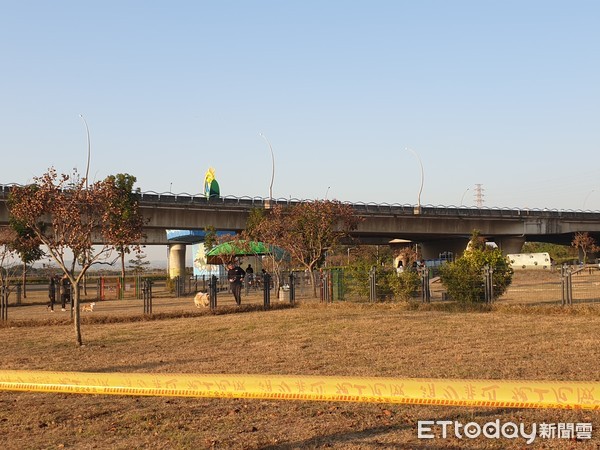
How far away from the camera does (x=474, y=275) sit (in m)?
24.5

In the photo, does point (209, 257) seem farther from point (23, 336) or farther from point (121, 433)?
point (121, 433)

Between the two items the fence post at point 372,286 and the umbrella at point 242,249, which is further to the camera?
the umbrella at point 242,249

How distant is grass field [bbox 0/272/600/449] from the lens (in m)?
7.16

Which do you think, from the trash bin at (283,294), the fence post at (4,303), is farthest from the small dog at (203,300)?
the fence post at (4,303)

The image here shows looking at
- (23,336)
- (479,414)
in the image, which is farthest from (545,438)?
(23,336)

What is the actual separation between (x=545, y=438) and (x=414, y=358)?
17.6 ft

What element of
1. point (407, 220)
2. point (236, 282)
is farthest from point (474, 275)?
point (407, 220)

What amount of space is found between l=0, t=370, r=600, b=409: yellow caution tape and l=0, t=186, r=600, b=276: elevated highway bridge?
4567 cm

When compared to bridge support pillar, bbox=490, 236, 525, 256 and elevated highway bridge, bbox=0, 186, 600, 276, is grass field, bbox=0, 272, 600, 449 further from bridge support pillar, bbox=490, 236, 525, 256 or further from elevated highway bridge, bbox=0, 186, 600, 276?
bridge support pillar, bbox=490, 236, 525, 256

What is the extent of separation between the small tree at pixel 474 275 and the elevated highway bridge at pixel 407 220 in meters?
34.4

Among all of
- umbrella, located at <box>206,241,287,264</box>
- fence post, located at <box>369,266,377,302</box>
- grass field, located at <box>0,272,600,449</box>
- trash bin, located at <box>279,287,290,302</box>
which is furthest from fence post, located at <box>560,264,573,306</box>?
umbrella, located at <box>206,241,287,264</box>

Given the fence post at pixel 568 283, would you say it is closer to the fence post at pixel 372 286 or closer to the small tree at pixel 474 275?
the small tree at pixel 474 275

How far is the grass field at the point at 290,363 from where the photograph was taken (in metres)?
7.16

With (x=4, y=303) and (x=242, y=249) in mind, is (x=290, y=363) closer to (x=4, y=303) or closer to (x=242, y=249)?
(x=4, y=303)
